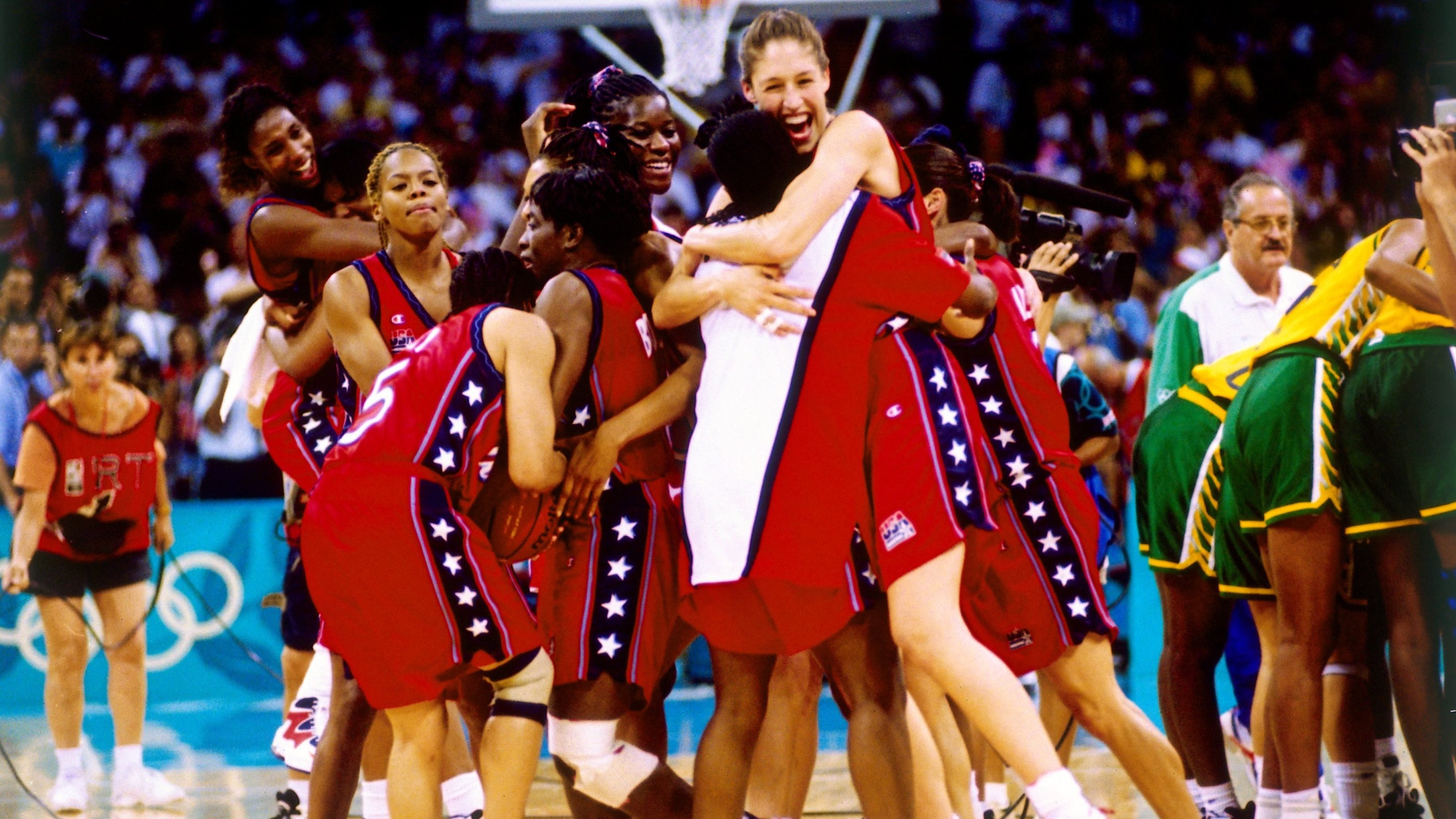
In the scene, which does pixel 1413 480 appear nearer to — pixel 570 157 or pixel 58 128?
pixel 570 157

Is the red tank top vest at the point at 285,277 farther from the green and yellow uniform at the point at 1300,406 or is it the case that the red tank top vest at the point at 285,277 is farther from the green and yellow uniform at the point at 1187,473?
the green and yellow uniform at the point at 1300,406

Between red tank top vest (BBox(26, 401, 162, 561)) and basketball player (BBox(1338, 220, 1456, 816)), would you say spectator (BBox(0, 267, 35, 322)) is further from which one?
basketball player (BBox(1338, 220, 1456, 816))

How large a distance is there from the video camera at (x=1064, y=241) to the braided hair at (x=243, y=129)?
2.25 metres

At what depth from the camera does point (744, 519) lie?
132 inches

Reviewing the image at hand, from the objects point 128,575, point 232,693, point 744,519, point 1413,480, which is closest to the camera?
point 744,519

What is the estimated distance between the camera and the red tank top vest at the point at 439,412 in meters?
3.41

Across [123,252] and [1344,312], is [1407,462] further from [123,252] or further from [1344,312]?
[123,252]

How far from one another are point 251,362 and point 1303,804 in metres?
3.49

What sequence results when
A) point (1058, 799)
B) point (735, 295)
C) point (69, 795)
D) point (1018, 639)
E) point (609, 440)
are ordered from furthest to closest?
point (69, 795), point (1018, 639), point (609, 440), point (735, 295), point (1058, 799)

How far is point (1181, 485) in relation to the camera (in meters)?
4.52

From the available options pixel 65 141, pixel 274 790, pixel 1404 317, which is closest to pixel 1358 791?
pixel 1404 317

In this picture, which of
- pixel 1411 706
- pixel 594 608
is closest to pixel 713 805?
pixel 594 608

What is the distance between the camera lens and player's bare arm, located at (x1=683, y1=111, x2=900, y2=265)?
342 cm

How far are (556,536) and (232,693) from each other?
5.22m
